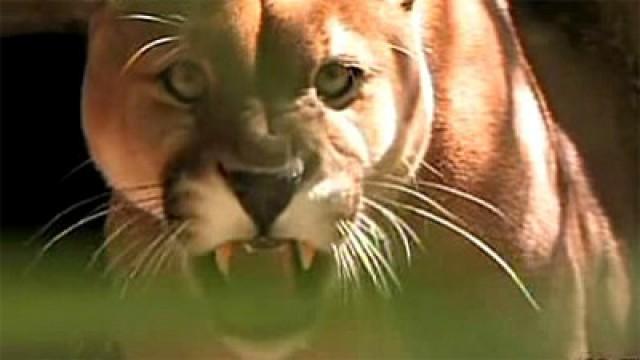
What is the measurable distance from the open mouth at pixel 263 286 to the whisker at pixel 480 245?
0.13 meters

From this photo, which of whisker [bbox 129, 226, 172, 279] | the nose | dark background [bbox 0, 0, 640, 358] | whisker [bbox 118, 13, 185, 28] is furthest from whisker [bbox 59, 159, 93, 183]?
the nose

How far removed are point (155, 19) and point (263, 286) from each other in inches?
7.7

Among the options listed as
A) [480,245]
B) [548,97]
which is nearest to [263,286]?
[480,245]

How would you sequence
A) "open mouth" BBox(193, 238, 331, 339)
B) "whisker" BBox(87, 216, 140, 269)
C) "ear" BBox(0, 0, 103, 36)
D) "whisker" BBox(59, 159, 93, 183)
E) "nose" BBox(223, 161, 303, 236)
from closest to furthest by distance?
"nose" BBox(223, 161, 303, 236) → "open mouth" BBox(193, 238, 331, 339) → "whisker" BBox(87, 216, 140, 269) → "whisker" BBox(59, 159, 93, 183) → "ear" BBox(0, 0, 103, 36)

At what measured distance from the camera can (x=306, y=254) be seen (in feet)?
4.57

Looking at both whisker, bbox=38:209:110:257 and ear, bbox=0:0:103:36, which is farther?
ear, bbox=0:0:103:36

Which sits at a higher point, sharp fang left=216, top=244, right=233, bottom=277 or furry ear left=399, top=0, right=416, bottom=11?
furry ear left=399, top=0, right=416, bottom=11

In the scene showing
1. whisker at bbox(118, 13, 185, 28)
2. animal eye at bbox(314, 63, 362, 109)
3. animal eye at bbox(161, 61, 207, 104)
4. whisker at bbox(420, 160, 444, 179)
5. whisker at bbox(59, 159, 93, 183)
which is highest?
whisker at bbox(118, 13, 185, 28)

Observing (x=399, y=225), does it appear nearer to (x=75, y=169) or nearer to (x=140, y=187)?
(x=140, y=187)

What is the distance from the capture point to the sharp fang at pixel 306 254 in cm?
138

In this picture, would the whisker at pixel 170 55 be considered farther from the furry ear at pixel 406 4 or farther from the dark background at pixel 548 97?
the dark background at pixel 548 97

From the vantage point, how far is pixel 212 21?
4.39 feet

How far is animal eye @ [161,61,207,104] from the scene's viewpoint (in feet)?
4.40

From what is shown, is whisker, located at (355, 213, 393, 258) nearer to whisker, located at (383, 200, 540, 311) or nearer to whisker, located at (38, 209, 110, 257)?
whisker, located at (383, 200, 540, 311)
